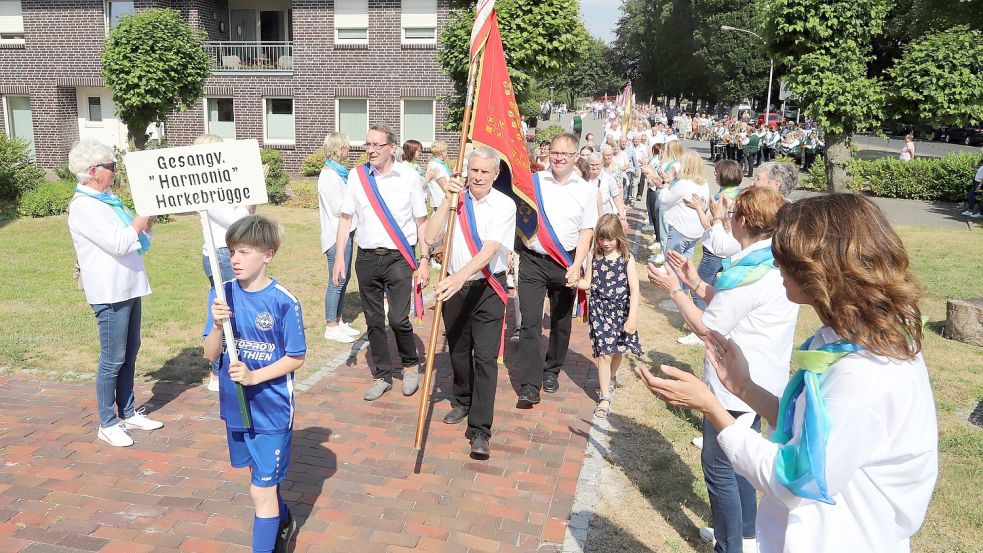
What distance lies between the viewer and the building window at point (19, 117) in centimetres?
2534

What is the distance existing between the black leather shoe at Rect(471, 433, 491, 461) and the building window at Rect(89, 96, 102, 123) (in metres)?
25.3

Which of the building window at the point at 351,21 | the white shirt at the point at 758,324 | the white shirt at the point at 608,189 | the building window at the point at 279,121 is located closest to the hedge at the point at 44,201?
the building window at the point at 279,121

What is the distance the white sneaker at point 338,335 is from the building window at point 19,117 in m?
23.3

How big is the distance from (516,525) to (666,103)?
7444 centimetres

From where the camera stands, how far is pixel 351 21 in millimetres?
22812

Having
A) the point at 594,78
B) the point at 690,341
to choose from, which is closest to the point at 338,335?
the point at 690,341

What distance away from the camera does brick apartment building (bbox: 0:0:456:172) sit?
74.7ft

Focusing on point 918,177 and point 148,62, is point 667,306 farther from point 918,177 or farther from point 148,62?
point 918,177

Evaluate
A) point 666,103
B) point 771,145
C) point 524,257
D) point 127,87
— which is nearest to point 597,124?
point 771,145

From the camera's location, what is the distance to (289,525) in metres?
3.74

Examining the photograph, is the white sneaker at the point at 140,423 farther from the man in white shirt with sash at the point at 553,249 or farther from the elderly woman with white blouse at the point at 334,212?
the man in white shirt with sash at the point at 553,249

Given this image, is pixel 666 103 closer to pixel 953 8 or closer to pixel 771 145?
pixel 771 145

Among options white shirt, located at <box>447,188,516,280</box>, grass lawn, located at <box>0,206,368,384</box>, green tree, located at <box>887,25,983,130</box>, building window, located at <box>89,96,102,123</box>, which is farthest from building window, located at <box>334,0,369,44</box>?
white shirt, located at <box>447,188,516,280</box>

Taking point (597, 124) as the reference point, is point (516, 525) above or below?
below
